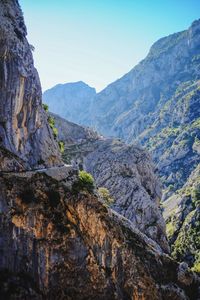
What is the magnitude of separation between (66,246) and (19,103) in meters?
23.3

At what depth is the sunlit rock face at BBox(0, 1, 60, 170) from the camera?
205 feet

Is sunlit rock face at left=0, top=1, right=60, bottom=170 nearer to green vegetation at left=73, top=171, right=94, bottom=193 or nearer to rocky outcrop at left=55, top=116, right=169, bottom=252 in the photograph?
green vegetation at left=73, top=171, right=94, bottom=193

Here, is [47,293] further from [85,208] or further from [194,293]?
[194,293]

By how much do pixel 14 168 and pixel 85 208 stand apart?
1117 cm

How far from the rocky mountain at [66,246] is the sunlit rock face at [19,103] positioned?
31cm

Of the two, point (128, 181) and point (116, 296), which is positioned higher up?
point (128, 181)

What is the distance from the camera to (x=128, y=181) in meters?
113

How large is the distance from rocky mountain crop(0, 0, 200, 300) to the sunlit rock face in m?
0.31

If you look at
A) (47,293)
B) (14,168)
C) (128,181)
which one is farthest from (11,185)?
(128,181)

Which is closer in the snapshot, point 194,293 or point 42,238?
point 42,238

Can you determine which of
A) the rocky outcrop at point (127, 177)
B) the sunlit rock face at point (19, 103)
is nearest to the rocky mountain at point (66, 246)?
the sunlit rock face at point (19, 103)

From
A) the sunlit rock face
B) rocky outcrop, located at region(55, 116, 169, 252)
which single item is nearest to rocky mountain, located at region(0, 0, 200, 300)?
the sunlit rock face

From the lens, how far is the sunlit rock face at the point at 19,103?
62.4 meters

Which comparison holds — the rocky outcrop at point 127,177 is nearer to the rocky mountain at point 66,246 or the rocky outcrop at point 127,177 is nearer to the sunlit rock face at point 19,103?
the sunlit rock face at point 19,103
